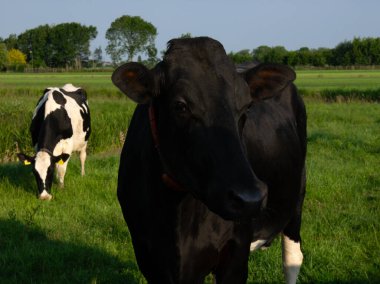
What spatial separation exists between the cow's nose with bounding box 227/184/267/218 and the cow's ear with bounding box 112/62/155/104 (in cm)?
75

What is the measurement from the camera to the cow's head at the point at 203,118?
2.09 m

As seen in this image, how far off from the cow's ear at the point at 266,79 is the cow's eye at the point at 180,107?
1.77ft

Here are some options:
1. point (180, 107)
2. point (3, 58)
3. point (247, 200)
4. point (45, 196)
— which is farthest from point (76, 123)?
point (3, 58)

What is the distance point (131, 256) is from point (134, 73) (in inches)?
129

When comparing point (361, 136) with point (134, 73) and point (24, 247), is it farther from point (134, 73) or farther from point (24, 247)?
point (134, 73)

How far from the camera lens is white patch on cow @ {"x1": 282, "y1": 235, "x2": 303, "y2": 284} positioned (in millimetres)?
4488

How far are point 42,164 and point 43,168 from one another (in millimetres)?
102

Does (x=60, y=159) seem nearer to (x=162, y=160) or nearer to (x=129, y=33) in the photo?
(x=162, y=160)

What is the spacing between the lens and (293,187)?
4.27 m

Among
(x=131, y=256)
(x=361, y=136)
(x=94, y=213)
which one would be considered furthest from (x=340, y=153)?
(x=131, y=256)

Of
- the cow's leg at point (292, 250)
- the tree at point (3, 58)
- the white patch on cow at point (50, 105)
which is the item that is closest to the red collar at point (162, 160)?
the cow's leg at point (292, 250)

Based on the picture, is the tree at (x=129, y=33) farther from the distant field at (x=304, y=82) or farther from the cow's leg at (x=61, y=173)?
the cow's leg at (x=61, y=173)

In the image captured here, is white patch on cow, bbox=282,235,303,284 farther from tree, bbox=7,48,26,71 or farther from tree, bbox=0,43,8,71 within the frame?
tree, bbox=7,48,26,71

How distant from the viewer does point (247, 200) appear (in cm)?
199
